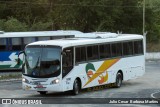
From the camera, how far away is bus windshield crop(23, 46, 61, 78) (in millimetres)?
23672

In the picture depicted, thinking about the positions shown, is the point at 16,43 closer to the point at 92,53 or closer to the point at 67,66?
the point at 92,53

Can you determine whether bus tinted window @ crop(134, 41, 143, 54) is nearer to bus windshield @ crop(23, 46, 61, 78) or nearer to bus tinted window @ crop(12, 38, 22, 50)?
bus windshield @ crop(23, 46, 61, 78)

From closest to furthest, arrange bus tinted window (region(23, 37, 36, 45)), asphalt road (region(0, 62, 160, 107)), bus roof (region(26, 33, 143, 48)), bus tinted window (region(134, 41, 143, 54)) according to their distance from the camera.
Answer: asphalt road (region(0, 62, 160, 107)) → bus roof (region(26, 33, 143, 48)) → bus tinted window (region(134, 41, 143, 54)) → bus tinted window (region(23, 37, 36, 45))

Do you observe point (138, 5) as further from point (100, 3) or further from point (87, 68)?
point (87, 68)

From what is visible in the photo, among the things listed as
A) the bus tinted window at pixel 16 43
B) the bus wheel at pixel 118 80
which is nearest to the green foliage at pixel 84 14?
the bus tinted window at pixel 16 43

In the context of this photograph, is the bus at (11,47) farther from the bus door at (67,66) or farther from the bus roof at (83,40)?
the bus door at (67,66)

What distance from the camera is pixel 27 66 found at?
24.1 m

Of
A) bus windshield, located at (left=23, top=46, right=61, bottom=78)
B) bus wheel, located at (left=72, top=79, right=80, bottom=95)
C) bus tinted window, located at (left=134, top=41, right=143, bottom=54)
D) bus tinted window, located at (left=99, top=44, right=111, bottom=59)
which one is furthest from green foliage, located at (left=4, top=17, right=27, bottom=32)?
bus windshield, located at (left=23, top=46, right=61, bottom=78)

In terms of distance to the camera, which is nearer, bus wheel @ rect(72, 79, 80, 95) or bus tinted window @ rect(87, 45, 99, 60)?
bus wheel @ rect(72, 79, 80, 95)

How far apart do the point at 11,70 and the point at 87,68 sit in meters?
16.3

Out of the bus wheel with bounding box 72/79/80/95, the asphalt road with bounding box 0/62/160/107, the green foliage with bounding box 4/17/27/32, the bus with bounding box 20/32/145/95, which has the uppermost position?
the green foliage with bounding box 4/17/27/32

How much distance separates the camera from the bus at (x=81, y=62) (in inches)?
934

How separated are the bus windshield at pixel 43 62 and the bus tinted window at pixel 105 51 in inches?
176

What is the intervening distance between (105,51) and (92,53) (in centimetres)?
151
